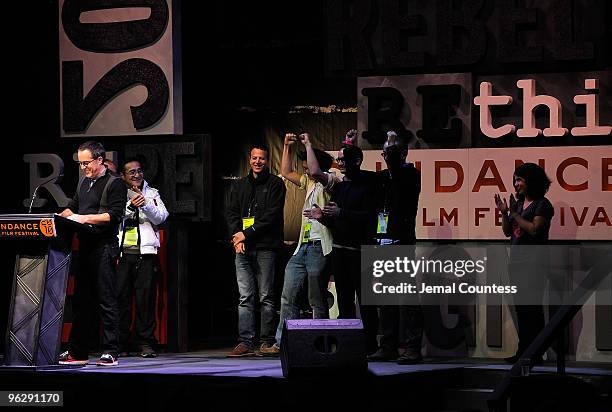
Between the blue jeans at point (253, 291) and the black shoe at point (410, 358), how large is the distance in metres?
1.53

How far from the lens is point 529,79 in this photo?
10469 mm

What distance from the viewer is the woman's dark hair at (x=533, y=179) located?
375 inches

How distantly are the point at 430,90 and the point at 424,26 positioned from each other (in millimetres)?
602

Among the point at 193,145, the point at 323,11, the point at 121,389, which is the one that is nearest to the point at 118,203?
the point at 121,389

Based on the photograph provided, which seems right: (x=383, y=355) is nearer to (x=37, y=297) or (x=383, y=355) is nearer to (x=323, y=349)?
(x=323, y=349)

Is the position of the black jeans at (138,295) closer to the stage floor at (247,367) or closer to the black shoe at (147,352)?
the black shoe at (147,352)

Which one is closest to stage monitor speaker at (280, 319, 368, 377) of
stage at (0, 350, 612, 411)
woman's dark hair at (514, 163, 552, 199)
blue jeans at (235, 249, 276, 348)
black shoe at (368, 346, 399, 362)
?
stage at (0, 350, 612, 411)

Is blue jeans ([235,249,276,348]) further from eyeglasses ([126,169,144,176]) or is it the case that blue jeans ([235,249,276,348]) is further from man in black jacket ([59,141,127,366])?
man in black jacket ([59,141,127,366])

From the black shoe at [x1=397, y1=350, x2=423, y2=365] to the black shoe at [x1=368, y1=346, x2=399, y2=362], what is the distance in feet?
0.55

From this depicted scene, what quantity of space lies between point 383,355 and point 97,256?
2403 millimetres

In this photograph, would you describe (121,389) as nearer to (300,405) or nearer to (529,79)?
(300,405)

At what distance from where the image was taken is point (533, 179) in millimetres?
9539

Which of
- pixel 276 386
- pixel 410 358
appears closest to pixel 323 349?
pixel 276 386

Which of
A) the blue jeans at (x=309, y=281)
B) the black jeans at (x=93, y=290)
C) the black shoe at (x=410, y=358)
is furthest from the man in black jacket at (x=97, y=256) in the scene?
the black shoe at (x=410, y=358)
